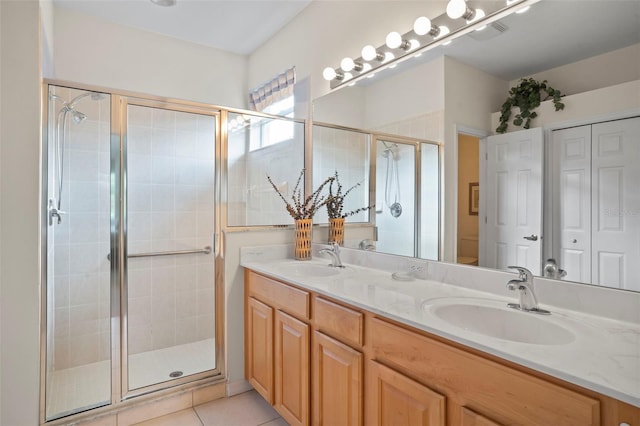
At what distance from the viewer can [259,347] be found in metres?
2.12

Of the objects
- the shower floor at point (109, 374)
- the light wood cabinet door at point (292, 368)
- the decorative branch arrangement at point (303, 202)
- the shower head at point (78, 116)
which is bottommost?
the shower floor at point (109, 374)

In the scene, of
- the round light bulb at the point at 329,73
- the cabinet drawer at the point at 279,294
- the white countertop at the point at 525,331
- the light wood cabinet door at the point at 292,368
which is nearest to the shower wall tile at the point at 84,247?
the cabinet drawer at the point at 279,294

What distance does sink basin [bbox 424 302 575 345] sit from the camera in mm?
1097

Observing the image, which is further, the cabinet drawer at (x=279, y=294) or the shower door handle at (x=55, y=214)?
the shower door handle at (x=55, y=214)

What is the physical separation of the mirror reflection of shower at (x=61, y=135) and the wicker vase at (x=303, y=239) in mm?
1408

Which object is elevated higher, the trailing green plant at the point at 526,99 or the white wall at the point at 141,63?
the white wall at the point at 141,63

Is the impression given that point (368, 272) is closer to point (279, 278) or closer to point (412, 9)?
point (279, 278)

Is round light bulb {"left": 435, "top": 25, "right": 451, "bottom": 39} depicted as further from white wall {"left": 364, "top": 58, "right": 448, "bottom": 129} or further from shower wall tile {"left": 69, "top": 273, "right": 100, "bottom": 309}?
shower wall tile {"left": 69, "top": 273, "right": 100, "bottom": 309}

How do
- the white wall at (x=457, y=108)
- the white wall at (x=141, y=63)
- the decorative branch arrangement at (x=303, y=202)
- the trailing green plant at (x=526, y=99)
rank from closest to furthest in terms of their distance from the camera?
the trailing green plant at (x=526, y=99) < the white wall at (x=457, y=108) < the decorative branch arrangement at (x=303, y=202) < the white wall at (x=141, y=63)

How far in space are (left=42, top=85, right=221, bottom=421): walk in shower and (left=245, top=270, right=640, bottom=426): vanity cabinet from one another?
592 mm

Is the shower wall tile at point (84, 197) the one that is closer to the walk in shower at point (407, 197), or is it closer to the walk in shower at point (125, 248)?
the walk in shower at point (125, 248)

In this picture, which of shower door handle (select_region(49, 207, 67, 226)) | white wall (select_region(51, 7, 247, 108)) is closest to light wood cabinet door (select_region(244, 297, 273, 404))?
shower door handle (select_region(49, 207, 67, 226))

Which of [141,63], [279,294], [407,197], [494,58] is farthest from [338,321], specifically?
[141,63]

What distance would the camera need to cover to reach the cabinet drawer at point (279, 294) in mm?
1704
